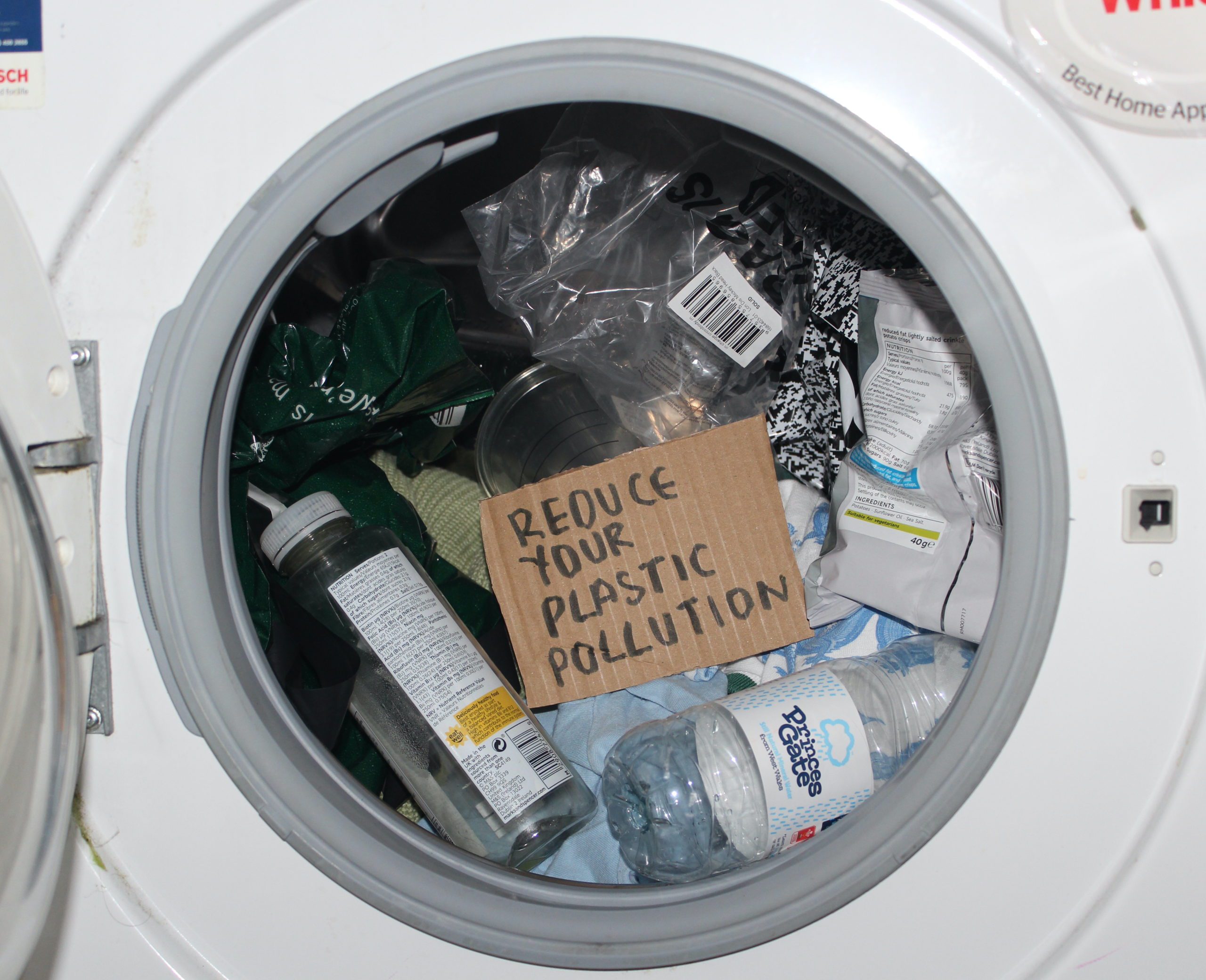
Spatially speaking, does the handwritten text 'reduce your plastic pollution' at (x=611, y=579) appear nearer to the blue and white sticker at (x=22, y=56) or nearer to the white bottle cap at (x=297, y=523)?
the white bottle cap at (x=297, y=523)

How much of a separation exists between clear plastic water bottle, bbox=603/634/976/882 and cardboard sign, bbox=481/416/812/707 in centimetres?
7

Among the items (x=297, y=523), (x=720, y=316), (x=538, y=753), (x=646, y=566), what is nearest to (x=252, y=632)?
(x=297, y=523)

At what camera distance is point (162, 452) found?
0.54 metres

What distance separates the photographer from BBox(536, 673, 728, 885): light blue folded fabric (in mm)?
844

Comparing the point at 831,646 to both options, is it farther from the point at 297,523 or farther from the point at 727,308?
the point at 297,523

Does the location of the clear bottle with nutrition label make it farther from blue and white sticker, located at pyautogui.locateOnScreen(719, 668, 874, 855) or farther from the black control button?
the black control button

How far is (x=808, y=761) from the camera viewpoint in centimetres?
66

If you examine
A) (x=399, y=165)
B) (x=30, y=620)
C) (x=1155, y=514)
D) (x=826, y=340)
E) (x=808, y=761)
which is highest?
(x=399, y=165)

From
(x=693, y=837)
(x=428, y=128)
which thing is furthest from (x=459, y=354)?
(x=693, y=837)

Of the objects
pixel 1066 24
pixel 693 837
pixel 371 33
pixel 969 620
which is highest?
pixel 371 33

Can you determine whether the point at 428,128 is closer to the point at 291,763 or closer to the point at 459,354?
the point at 459,354

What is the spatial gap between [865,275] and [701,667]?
1.38ft

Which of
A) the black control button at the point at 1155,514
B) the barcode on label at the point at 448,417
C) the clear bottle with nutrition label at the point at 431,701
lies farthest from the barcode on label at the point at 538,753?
the black control button at the point at 1155,514

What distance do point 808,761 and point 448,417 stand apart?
52 centimetres
